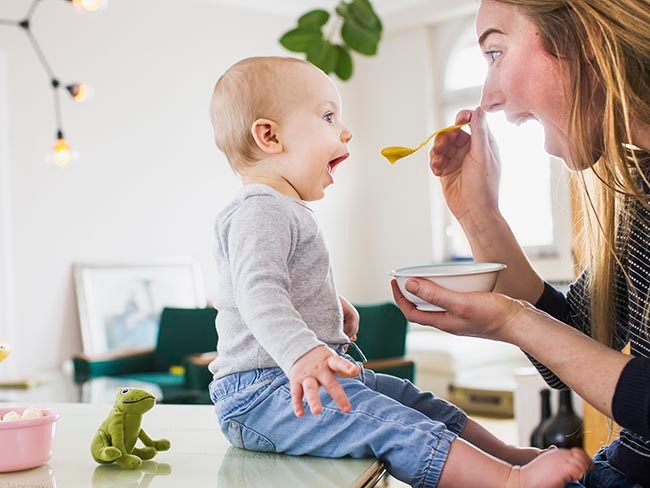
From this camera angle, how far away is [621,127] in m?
1.09

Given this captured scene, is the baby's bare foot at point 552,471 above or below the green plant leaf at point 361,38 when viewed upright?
below

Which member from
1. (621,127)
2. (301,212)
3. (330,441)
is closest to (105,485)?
(330,441)

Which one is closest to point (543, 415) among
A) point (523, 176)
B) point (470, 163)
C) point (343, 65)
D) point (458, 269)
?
point (343, 65)

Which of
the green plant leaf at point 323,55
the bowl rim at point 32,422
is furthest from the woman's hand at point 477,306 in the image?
the green plant leaf at point 323,55

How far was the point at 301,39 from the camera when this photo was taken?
11.7 ft

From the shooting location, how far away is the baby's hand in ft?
2.98

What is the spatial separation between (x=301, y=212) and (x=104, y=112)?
15.5 ft

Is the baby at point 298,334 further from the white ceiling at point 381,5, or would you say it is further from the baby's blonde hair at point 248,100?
the white ceiling at point 381,5

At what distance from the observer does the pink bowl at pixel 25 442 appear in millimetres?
973

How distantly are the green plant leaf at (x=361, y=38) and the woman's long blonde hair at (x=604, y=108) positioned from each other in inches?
92.9

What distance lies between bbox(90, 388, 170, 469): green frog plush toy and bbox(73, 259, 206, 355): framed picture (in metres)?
4.19

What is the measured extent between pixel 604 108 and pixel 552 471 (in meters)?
0.52

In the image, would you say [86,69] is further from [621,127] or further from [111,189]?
[621,127]

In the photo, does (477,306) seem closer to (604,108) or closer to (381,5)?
(604,108)
